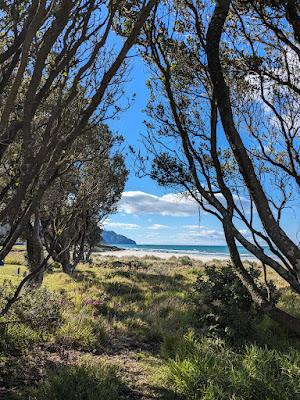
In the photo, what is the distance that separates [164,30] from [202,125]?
1.82 metres

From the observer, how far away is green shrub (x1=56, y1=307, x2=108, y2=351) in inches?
329

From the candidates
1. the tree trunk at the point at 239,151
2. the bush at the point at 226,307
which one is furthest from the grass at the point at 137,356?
the tree trunk at the point at 239,151

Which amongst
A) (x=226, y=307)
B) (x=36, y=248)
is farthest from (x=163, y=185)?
(x=36, y=248)

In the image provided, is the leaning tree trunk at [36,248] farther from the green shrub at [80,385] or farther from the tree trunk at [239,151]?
the tree trunk at [239,151]

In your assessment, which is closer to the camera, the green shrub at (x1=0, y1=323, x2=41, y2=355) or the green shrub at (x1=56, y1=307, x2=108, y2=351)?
the green shrub at (x1=0, y1=323, x2=41, y2=355)

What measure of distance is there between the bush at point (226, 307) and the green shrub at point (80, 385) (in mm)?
2967

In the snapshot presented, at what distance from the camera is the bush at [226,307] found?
834cm

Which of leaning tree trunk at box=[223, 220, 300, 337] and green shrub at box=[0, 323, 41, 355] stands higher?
leaning tree trunk at box=[223, 220, 300, 337]

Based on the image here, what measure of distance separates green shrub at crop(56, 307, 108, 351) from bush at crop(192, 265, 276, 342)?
7.34 feet

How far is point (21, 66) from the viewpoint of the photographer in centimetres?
318

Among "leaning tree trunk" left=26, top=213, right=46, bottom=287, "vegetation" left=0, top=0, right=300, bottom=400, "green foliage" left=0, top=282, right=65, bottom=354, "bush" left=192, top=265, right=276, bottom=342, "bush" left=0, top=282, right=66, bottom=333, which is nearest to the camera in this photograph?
"vegetation" left=0, top=0, right=300, bottom=400

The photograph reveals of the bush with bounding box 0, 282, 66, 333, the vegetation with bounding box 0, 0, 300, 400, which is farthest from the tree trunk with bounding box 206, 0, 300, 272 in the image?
the bush with bounding box 0, 282, 66, 333

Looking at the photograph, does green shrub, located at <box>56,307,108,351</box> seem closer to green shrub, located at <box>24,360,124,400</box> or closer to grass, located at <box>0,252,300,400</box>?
grass, located at <box>0,252,300,400</box>

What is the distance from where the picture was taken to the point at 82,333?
8.59 m
